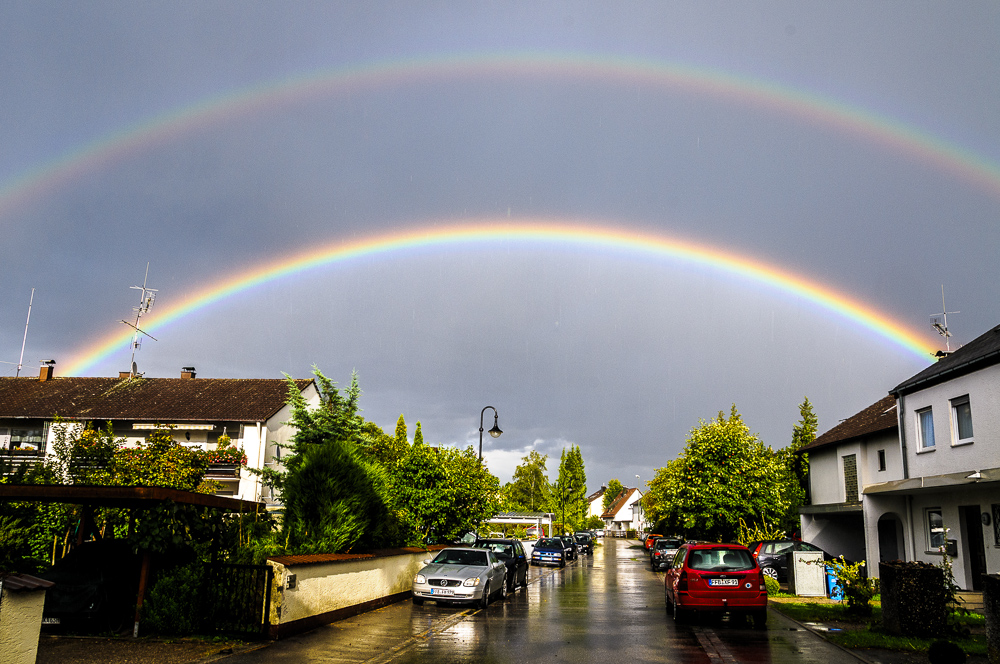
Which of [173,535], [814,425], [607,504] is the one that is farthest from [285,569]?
[607,504]

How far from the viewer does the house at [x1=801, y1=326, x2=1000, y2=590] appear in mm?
19359

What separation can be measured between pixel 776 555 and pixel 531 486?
250 ft

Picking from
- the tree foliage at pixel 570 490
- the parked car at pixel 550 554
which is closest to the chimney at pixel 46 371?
the parked car at pixel 550 554

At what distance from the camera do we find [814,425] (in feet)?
185

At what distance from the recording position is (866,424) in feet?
101

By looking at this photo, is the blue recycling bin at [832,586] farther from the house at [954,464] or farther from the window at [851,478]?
the window at [851,478]

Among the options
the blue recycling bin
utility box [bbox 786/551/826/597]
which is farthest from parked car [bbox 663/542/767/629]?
utility box [bbox 786/551/826/597]

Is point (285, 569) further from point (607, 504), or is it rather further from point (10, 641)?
point (607, 504)

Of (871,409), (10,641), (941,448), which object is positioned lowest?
(10,641)

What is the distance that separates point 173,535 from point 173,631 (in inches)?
62.9

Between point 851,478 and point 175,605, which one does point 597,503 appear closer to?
point 851,478

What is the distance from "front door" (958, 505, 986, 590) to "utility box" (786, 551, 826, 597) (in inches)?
151

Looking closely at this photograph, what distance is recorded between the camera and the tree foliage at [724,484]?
34719 millimetres

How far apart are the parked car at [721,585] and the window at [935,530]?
9893 millimetres
